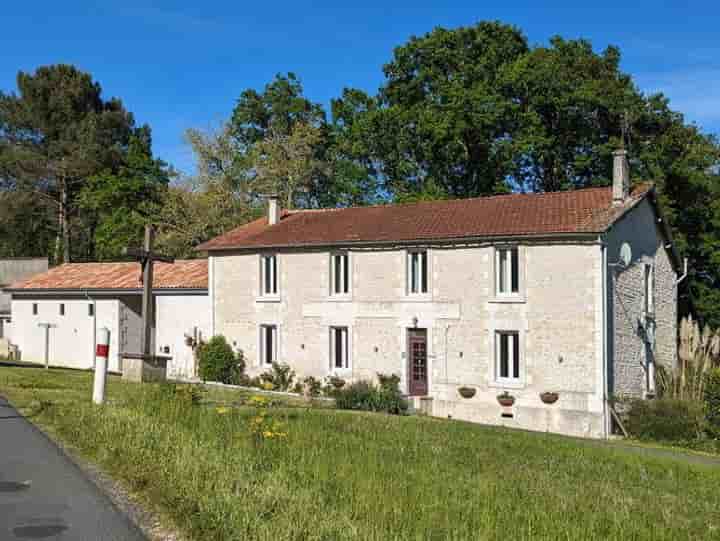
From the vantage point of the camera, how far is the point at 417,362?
30656 millimetres

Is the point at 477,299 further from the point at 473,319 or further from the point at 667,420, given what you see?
the point at 667,420

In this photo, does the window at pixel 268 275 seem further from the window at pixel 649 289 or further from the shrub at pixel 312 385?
the window at pixel 649 289

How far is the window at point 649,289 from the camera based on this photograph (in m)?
31.1

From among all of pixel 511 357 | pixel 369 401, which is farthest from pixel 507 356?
pixel 369 401

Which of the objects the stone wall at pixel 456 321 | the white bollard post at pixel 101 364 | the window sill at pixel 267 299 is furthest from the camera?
the window sill at pixel 267 299

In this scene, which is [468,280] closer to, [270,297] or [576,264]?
[576,264]

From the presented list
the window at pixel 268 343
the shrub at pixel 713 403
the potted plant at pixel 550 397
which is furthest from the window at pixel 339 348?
the shrub at pixel 713 403

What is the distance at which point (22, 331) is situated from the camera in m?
42.5

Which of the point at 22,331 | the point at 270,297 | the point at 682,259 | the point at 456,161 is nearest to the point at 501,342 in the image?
the point at 270,297

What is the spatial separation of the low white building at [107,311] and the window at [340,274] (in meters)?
6.47

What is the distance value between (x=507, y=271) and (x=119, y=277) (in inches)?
729

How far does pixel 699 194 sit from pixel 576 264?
50.9 ft

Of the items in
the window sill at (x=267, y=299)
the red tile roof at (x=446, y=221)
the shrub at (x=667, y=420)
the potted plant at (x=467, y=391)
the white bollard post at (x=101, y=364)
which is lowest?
the shrub at (x=667, y=420)

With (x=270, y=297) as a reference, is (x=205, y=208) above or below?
above
